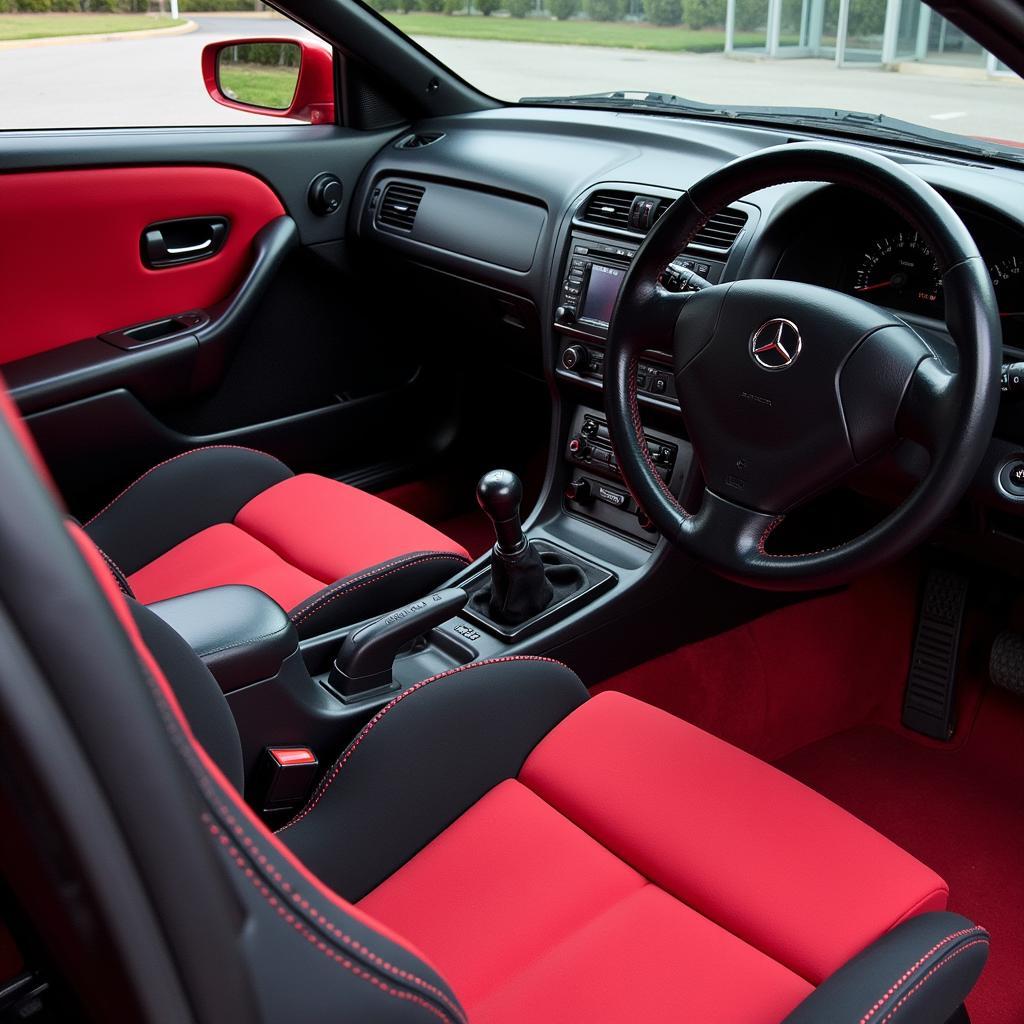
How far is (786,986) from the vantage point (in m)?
1.06

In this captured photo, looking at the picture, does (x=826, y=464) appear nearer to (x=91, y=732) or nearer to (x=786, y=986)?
(x=786, y=986)

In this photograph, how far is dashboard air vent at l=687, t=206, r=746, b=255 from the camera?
1.78m

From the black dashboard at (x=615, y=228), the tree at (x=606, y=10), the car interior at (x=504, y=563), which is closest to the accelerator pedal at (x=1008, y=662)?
the car interior at (x=504, y=563)

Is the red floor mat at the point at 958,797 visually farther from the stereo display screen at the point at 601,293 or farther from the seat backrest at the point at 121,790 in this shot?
the seat backrest at the point at 121,790

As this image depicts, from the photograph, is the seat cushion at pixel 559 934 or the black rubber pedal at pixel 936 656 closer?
the seat cushion at pixel 559 934

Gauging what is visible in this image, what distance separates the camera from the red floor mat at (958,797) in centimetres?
186

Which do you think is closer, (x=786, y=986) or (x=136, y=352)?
(x=786, y=986)

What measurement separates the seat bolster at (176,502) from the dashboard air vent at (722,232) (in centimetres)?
84

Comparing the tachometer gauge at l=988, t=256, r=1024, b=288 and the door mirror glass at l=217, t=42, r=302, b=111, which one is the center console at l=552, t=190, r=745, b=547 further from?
the door mirror glass at l=217, t=42, r=302, b=111

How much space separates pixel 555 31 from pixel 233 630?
1791mm

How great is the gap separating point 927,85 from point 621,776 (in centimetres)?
134

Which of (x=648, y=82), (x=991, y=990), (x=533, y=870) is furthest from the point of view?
(x=648, y=82)

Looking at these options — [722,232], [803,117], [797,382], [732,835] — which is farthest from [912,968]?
[803,117]

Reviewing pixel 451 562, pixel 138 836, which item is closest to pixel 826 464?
pixel 451 562
